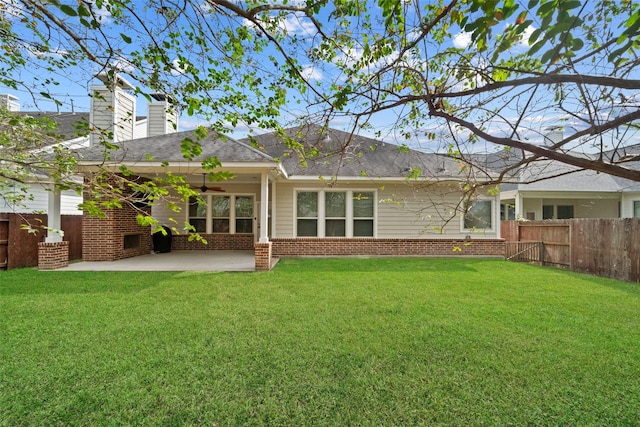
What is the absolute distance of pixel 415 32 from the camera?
10.5 feet

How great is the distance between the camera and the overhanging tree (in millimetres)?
2658

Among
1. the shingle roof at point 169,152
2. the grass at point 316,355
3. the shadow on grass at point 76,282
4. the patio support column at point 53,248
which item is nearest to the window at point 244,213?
the shingle roof at point 169,152

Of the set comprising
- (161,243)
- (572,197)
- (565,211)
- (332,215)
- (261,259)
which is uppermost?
(572,197)

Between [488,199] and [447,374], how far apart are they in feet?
33.0

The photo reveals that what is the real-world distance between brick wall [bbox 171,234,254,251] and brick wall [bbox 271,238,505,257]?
2.34 metres

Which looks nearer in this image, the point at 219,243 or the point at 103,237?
the point at 103,237

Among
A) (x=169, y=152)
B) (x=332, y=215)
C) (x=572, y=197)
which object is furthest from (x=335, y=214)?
(x=572, y=197)

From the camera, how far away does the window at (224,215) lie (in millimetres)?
12961

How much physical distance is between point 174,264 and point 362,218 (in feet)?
20.5

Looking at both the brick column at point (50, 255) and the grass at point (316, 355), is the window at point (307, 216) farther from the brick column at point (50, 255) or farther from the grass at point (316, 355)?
the brick column at point (50, 255)

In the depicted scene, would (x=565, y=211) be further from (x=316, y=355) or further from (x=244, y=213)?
(x=316, y=355)

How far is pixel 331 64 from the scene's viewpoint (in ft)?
11.9

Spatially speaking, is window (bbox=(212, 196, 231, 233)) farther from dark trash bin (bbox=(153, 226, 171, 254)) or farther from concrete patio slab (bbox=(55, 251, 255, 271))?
concrete patio slab (bbox=(55, 251, 255, 271))

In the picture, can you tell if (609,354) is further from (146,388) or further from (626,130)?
(146,388)
